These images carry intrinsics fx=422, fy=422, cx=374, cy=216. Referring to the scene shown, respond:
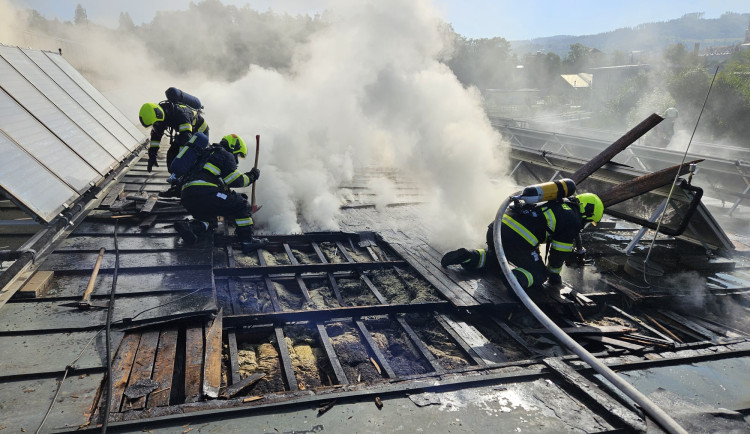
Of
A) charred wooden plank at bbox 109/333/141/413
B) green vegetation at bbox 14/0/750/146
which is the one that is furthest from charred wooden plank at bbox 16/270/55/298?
green vegetation at bbox 14/0/750/146

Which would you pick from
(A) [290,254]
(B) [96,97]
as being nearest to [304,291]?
(A) [290,254]

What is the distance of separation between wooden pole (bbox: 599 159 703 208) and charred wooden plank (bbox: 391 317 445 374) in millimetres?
3811

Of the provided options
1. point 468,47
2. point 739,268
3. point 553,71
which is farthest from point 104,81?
point 553,71

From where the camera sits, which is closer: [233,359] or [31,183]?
[233,359]

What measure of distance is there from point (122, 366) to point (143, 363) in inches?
4.9

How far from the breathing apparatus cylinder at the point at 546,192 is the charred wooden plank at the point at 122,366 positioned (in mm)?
3796

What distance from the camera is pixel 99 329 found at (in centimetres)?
315

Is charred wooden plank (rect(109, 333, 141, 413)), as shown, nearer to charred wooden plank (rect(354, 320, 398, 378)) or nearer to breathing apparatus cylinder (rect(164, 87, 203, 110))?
charred wooden plank (rect(354, 320, 398, 378))

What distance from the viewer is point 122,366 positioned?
2.80 meters

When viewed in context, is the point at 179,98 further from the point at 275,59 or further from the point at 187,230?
the point at 275,59

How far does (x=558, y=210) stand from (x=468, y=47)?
39.6 m

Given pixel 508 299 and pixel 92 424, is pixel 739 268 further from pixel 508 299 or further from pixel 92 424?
pixel 92 424

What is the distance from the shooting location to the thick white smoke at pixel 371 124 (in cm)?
738

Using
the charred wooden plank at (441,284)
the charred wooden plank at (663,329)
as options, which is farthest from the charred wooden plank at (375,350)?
the charred wooden plank at (663,329)
